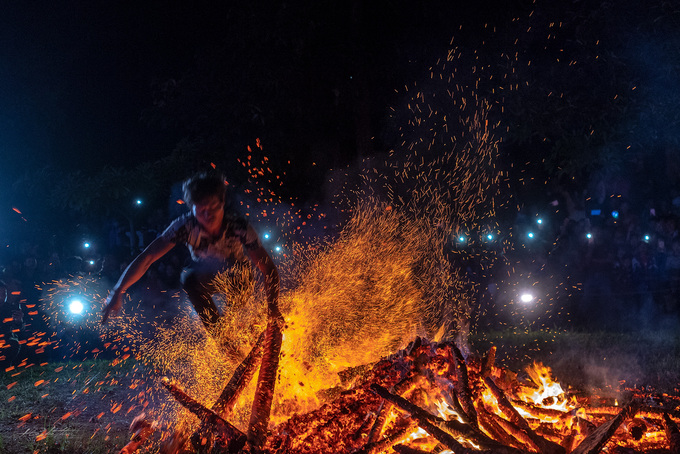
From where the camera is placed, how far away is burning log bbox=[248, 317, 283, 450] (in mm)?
3674

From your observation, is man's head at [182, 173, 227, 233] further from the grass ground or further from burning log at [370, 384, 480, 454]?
burning log at [370, 384, 480, 454]

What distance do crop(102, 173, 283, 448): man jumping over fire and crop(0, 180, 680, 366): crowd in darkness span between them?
634 centimetres

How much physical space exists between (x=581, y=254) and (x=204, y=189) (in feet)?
35.0

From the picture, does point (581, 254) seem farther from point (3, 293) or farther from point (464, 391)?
point (3, 293)

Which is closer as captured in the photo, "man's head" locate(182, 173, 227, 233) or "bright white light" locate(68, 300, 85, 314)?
"man's head" locate(182, 173, 227, 233)

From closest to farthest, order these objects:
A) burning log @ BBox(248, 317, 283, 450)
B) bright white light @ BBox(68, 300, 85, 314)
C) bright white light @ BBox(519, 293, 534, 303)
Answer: burning log @ BBox(248, 317, 283, 450)
bright white light @ BBox(68, 300, 85, 314)
bright white light @ BBox(519, 293, 534, 303)

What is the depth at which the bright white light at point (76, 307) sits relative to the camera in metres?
9.18

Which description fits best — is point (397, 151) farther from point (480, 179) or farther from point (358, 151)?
point (480, 179)

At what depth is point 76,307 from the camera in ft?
30.2

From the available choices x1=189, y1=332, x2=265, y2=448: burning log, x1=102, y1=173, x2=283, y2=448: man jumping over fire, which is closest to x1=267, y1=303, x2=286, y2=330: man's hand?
x1=102, y1=173, x2=283, y2=448: man jumping over fire

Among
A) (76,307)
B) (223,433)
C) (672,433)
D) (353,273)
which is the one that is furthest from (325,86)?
(672,433)

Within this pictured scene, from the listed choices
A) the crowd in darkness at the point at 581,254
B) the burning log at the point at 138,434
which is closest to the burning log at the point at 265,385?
the burning log at the point at 138,434

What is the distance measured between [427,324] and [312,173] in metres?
4.96

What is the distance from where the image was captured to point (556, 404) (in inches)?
146
